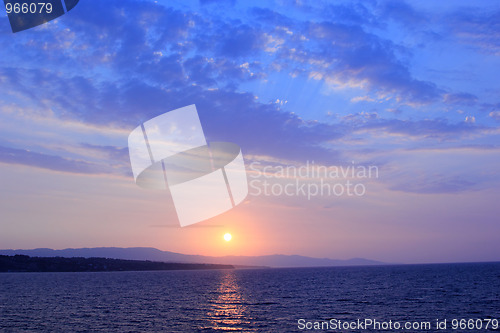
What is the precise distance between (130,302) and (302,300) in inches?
1021

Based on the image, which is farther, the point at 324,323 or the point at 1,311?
the point at 1,311

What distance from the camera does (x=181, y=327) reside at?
1581 inches

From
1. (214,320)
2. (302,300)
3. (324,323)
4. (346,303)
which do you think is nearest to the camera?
(324,323)

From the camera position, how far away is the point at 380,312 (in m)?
49.9

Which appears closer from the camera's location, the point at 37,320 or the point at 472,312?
the point at 37,320

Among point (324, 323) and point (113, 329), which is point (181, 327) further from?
point (324, 323)

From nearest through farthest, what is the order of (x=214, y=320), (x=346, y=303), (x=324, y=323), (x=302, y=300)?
(x=324, y=323) < (x=214, y=320) < (x=346, y=303) < (x=302, y=300)

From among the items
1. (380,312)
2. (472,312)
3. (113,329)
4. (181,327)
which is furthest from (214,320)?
(472,312)

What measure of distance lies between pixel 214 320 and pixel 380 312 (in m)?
A: 19.9

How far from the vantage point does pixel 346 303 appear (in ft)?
196

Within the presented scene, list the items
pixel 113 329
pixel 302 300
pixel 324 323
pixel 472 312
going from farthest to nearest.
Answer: pixel 302 300
pixel 472 312
pixel 324 323
pixel 113 329

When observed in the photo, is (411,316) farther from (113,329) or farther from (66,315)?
(66,315)

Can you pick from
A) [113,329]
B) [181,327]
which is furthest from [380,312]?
[113,329]

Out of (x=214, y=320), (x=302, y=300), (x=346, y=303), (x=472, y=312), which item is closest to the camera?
(x=214, y=320)
